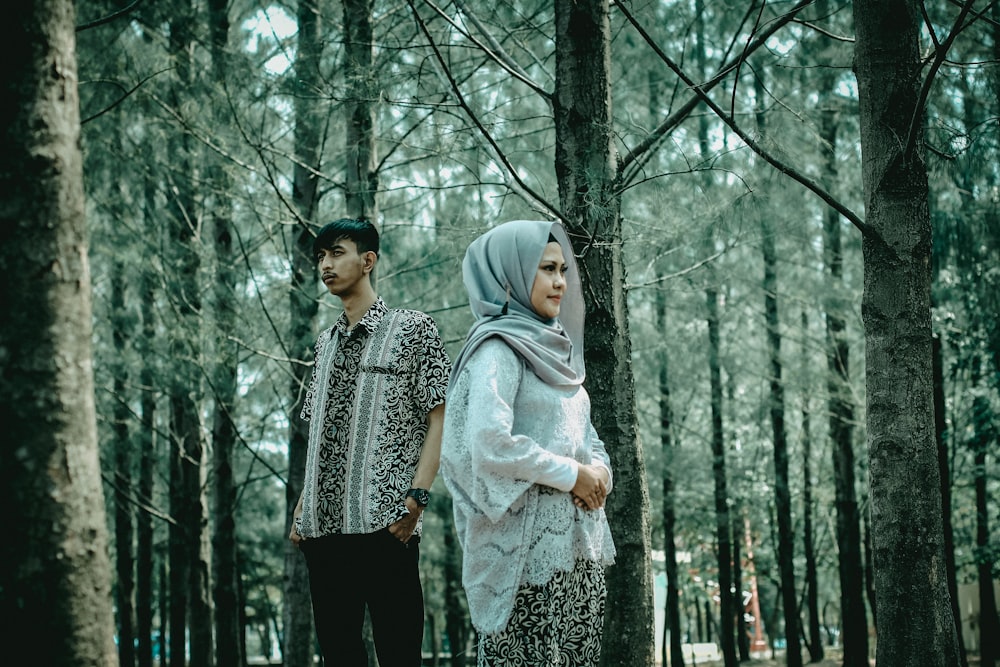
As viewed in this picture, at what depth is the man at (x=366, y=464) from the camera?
323cm

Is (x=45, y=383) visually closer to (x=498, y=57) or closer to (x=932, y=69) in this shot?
(x=932, y=69)

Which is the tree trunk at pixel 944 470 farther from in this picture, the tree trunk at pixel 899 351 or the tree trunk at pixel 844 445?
the tree trunk at pixel 899 351

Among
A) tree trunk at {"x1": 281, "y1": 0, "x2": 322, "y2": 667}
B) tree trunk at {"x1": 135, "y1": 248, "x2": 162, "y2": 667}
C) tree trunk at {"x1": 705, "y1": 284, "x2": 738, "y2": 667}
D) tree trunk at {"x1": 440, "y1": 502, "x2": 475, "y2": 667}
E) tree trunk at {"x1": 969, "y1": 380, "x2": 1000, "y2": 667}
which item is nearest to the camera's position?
tree trunk at {"x1": 281, "y1": 0, "x2": 322, "y2": 667}

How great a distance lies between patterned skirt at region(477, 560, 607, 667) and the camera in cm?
270

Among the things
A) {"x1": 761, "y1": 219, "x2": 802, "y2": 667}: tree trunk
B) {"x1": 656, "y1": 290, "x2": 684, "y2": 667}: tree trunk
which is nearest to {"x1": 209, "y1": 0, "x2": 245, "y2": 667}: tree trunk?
{"x1": 656, "y1": 290, "x2": 684, "y2": 667}: tree trunk

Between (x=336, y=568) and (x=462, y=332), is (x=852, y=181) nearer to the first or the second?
(x=462, y=332)

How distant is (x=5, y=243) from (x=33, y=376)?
275 millimetres

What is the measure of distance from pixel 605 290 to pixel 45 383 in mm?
2548

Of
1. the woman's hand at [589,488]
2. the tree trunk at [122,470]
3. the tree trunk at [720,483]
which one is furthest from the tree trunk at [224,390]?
the tree trunk at [720,483]

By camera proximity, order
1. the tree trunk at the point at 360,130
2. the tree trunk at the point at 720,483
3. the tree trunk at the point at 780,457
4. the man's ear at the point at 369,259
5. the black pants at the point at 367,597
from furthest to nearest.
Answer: the tree trunk at the point at 720,483, the tree trunk at the point at 780,457, the tree trunk at the point at 360,130, the man's ear at the point at 369,259, the black pants at the point at 367,597

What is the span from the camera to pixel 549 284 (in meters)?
3.04

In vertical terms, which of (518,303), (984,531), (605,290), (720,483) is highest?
(605,290)

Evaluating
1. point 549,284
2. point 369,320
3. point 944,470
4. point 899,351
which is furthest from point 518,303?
point 944,470

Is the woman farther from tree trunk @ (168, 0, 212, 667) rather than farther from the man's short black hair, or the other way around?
tree trunk @ (168, 0, 212, 667)
